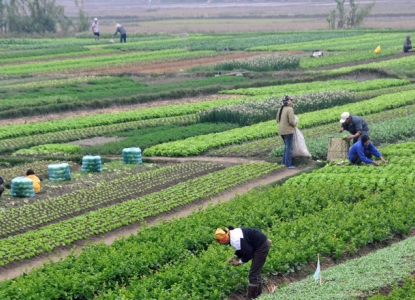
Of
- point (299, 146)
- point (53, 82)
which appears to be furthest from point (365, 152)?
point (53, 82)

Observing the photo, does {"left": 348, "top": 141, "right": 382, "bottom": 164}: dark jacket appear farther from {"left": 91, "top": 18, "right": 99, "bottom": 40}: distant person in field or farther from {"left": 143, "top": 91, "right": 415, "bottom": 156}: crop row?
{"left": 91, "top": 18, "right": 99, "bottom": 40}: distant person in field

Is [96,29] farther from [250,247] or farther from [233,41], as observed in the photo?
[250,247]

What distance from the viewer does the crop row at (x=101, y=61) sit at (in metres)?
52.4

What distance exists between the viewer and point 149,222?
19438 millimetres

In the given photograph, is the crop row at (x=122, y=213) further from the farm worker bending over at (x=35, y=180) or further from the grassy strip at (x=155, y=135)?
the grassy strip at (x=155, y=135)

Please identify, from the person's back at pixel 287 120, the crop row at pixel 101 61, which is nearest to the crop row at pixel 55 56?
the crop row at pixel 101 61

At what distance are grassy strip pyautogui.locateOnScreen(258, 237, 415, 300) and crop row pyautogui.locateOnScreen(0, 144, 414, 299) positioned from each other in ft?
3.20

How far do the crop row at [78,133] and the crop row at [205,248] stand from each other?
1194cm

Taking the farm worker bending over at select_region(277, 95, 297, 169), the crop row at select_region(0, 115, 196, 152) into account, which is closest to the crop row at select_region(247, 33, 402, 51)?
the crop row at select_region(0, 115, 196, 152)

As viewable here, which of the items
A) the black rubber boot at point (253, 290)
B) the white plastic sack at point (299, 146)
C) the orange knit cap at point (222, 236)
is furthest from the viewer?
the white plastic sack at point (299, 146)

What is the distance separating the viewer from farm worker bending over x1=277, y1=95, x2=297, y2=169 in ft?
77.7

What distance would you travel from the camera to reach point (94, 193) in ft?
71.8

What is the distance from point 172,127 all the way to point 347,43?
125 ft

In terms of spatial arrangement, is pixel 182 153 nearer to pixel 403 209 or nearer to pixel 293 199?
pixel 293 199
